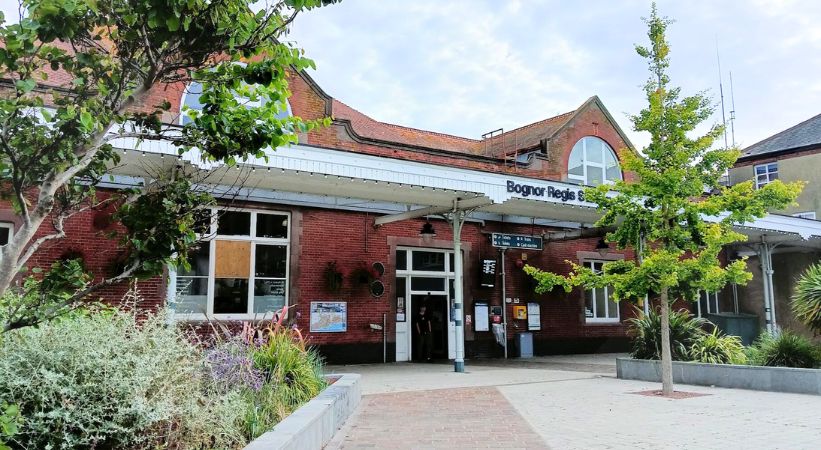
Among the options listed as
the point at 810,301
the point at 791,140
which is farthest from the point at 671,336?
the point at 791,140

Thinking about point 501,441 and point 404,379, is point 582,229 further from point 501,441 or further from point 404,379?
point 501,441

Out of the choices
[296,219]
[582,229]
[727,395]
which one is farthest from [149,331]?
[582,229]

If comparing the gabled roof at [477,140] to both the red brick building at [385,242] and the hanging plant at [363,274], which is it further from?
the hanging plant at [363,274]

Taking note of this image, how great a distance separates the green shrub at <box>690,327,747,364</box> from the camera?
1148 cm

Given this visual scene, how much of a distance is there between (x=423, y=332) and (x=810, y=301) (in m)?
8.62

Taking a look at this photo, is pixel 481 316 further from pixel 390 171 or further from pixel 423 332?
pixel 390 171

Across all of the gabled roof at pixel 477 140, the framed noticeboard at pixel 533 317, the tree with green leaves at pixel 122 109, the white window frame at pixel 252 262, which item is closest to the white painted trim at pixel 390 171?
the white window frame at pixel 252 262


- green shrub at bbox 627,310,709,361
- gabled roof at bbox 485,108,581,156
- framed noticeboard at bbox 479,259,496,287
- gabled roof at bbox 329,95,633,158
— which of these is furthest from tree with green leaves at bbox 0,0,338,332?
gabled roof at bbox 485,108,581,156

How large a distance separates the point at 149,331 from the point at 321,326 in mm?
9826

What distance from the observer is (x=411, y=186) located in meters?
11.9

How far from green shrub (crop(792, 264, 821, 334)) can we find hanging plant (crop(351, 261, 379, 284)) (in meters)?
9.09

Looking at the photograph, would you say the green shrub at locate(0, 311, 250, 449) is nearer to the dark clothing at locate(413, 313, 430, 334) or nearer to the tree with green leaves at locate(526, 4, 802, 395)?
the tree with green leaves at locate(526, 4, 802, 395)

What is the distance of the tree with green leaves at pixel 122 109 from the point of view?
2.87m

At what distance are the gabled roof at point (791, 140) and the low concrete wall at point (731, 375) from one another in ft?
60.4
